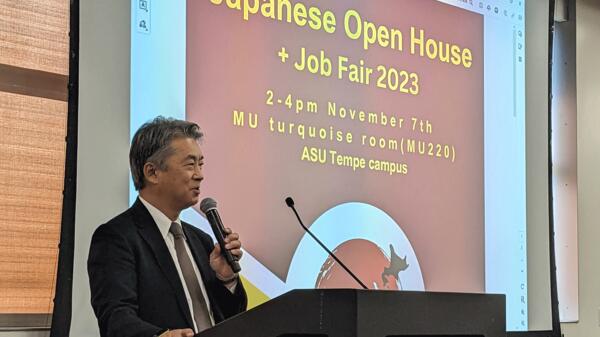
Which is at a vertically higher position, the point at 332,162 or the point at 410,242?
the point at 332,162

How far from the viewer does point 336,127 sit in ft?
10.5

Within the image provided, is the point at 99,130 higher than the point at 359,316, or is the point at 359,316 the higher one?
the point at 99,130

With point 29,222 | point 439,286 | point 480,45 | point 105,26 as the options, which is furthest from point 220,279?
Result: point 480,45

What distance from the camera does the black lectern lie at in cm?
143

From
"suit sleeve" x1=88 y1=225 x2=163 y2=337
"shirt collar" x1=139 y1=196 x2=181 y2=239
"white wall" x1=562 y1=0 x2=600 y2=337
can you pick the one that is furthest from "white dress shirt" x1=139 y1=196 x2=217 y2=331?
"white wall" x1=562 y1=0 x2=600 y2=337

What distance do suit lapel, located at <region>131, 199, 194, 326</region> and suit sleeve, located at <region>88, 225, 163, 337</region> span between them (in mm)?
65

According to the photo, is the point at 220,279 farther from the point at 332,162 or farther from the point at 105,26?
the point at 332,162

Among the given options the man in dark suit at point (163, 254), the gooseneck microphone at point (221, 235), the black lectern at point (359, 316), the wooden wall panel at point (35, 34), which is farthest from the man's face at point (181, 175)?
the black lectern at point (359, 316)

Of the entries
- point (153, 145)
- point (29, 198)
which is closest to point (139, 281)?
point (153, 145)

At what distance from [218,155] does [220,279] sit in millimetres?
761

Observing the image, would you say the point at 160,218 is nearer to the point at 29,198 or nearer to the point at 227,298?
the point at 227,298

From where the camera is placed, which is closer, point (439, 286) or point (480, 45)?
point (439, 286)

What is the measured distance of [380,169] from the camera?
11.0 feet

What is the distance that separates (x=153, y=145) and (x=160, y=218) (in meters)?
0.17
